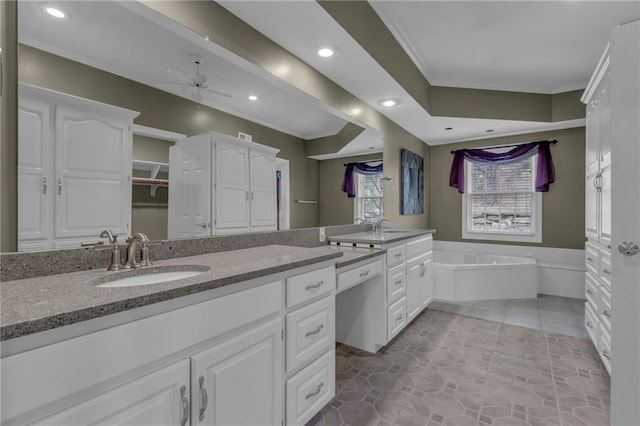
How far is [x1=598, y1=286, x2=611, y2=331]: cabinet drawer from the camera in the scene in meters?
2.01

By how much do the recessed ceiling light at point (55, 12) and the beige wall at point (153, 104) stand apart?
0.16 metres

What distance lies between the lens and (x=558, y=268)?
4.03 metres

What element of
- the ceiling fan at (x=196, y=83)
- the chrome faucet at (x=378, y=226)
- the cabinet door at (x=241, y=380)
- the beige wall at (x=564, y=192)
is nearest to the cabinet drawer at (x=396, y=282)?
the chrome faucet at (x=378, y=226)

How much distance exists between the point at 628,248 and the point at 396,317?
63.8 inches

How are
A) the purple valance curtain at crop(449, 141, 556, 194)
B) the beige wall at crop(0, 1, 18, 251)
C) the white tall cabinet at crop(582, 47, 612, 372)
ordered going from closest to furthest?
the beige wall at crop(0, 1, 18, 251)
the white tall cabinet at crop(582, 47, 612, 372)
the purple valance curtain at crop(449, 141, 556, 194)

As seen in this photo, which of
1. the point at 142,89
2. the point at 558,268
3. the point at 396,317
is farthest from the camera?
the point at 558,268

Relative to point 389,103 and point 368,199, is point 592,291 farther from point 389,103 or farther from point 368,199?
point 389,103

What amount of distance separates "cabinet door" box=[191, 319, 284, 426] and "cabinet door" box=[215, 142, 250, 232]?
772mm

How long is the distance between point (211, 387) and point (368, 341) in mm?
1700

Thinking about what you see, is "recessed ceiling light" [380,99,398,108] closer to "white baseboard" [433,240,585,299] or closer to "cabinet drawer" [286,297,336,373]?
"cabinet drawer" [286,297,336,373]

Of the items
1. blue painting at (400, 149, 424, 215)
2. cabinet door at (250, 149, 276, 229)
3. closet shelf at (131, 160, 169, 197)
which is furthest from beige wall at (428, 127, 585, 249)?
closet shelf at (131, 160, 169, 197)

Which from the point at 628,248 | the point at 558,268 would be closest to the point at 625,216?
the point at 628,248

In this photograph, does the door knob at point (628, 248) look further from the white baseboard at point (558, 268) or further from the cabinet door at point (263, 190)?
the white baseboard at point (558, 268)

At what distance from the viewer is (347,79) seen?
2678mm
